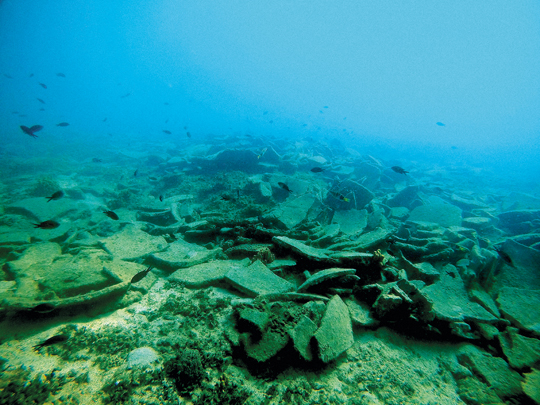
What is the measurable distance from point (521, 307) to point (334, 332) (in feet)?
10.8

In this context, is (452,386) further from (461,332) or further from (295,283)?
(295,283)

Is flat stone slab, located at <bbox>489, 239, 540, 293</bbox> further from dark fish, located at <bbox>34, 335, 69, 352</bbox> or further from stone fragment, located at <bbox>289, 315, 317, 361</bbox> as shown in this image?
dark fish, located at <bbox>34, 335, 69, 352</bbox>

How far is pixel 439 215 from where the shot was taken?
7172 mm

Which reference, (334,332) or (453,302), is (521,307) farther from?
(334,332)

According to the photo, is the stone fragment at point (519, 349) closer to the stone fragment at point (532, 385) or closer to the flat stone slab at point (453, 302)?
the stone fragment at point (532, 385)

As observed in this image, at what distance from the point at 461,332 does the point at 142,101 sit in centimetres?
12991

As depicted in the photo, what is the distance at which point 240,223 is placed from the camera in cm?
523

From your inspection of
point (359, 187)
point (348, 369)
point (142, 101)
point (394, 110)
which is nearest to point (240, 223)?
point (348, 369)

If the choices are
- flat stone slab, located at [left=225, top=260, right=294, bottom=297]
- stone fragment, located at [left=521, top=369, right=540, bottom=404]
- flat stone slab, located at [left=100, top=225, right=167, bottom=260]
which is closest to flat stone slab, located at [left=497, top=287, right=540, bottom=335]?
stone fragment, located at [left=521, top=369, right=540, bottom=404]

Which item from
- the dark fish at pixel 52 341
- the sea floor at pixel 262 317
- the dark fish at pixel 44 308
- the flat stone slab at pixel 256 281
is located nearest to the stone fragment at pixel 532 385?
the sea floor at pixel 262 317

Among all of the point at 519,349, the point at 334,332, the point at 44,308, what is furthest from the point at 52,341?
the point at 519,349

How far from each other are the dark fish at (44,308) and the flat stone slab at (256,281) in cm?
227

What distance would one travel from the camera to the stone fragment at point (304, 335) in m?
2.24

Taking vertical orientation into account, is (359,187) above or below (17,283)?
above
